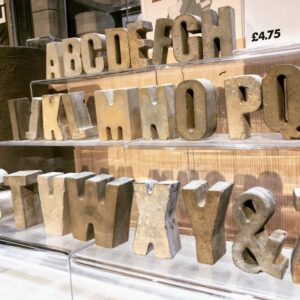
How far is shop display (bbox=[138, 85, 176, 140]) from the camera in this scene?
1.82 meters

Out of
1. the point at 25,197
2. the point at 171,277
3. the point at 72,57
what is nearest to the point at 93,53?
the point at 72,57

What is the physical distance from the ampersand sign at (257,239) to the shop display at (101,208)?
1.80 ft

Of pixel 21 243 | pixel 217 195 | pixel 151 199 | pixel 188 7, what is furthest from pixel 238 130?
pixel 21 243

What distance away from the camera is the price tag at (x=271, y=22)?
179 centimetres

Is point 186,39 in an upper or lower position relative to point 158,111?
upper

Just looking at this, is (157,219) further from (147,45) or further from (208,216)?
(147,45)

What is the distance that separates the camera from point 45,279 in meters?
2.18

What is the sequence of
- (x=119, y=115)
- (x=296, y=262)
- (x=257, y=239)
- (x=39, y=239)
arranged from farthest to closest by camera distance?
1. (x=39, y=239)
2. (x=119, y=115)
3. (x=257, y=239)
4. (x=296, y=262)

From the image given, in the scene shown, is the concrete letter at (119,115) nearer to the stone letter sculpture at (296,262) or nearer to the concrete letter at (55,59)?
the concrete letter at (55,59)

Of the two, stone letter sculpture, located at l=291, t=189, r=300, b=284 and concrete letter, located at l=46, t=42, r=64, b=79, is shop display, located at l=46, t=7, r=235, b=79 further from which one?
stone letter sculpture, located at l=291, t=189, r=300, b=284

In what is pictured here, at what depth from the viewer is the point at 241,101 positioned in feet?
5.36

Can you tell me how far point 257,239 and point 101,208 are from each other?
720mm

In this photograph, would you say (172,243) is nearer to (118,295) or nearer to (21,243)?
(118,295)

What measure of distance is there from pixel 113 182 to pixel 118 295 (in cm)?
53
